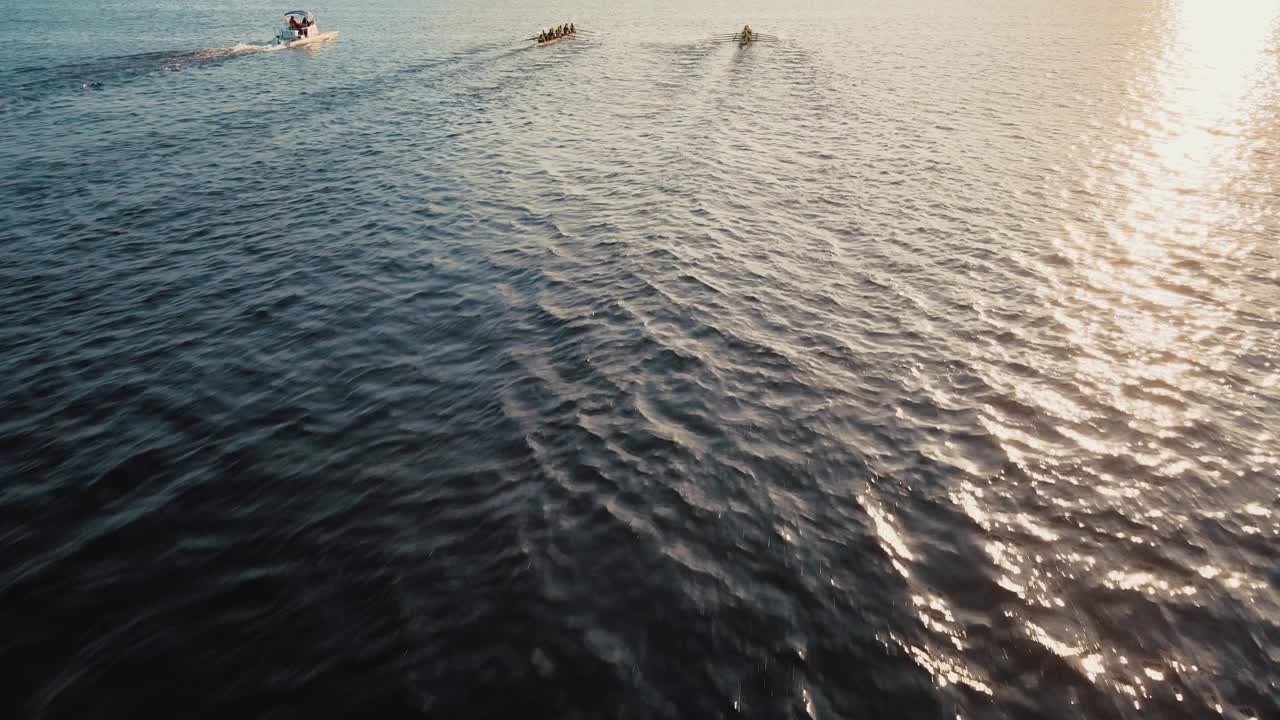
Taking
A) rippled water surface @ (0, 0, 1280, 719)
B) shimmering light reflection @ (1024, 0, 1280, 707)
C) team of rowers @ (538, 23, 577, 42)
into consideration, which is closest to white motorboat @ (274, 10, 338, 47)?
team of rowers @ (538, 23, 577, 42)

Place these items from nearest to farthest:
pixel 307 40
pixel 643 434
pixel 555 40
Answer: pixel 643 434
pixel 307 40
pixel 555 40

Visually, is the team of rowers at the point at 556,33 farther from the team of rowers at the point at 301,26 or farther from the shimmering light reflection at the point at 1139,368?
the shimmering light reflection at the point at 1139,368

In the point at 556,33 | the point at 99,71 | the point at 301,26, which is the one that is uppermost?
the point at 556,33

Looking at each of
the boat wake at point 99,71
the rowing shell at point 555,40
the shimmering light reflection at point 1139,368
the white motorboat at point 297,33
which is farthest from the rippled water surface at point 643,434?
the rowing shell at point 555,40

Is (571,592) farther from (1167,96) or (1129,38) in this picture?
(1129,38)

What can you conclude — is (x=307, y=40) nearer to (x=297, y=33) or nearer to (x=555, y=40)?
(x=297, y=33)

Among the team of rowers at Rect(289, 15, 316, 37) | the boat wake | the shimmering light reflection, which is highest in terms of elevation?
the team of rowers at Rect(289, 15, 316, 37)

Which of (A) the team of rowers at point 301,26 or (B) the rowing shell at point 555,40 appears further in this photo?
(B) the rowing shell at point 555,40

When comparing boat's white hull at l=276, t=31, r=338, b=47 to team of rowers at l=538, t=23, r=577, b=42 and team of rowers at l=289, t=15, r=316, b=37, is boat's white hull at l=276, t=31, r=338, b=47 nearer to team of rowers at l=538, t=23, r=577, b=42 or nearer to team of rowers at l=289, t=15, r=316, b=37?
team of rowers at l=289, t=15, r=316, b=37

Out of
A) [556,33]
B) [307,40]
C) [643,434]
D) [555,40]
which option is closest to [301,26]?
[307,40]
